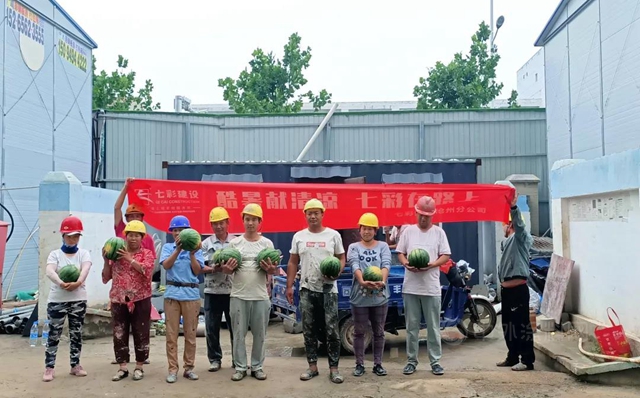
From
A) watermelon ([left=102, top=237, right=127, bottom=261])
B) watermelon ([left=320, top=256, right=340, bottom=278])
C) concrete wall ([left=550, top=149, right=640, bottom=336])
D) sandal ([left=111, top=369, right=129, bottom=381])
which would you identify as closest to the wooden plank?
concrete wall ([left=550, top=149, right=640, bottom=336])

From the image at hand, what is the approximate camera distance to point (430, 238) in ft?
23.1

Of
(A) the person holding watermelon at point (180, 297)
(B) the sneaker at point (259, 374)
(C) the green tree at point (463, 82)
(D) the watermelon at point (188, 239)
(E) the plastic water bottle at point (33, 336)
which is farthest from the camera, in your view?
(C) the green tree at point (463, 82)

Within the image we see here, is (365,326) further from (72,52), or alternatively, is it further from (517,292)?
(72,52)

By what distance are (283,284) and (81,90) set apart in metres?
12.1

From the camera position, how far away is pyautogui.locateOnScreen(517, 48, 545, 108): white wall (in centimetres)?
3497

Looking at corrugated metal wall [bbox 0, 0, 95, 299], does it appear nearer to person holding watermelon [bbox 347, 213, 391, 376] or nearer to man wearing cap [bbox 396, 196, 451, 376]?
person holding watermelon [bbox 347, 213, 391, 376]

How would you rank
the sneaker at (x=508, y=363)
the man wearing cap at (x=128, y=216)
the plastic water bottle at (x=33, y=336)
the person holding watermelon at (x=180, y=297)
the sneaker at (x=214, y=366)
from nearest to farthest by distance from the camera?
the person holding watermelon at (x=180, y=297) < the sneaker at (x=214, y=366) < the man wearing cap at (x=128, y=216) < the sneaker at (x=508, y=363) < the plastic water bottle at (x=33, y=336)

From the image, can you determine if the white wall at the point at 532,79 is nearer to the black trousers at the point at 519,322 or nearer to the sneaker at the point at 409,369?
the black trousers at the point at 519,322

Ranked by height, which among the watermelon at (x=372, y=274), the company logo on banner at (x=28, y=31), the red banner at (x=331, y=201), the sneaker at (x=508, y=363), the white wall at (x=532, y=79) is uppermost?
the white wall at (x=532, y=79)

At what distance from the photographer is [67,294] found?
22.1 ft

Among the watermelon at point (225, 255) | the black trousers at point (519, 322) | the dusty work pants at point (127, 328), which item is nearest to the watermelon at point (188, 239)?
the watermelon at point (225, 255)

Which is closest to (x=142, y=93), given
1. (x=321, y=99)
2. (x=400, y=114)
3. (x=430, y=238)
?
(x=321, y=99)

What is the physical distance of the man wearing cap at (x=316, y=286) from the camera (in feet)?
21.7

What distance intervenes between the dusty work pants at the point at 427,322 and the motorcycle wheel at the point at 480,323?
2.88 metres
